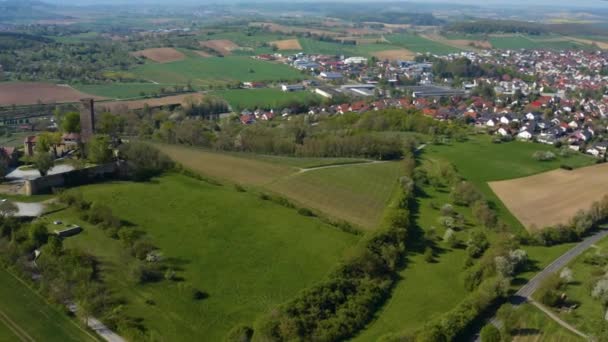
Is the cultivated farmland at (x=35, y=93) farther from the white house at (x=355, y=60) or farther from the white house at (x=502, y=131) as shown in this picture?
the white house at (x=355, y=60)

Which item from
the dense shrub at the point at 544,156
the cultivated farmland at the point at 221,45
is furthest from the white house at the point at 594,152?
the cultivated farmland at the point at 221,45

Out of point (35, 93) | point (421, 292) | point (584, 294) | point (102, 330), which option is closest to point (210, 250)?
point (102, 330)

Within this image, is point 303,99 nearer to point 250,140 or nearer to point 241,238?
point 250,140

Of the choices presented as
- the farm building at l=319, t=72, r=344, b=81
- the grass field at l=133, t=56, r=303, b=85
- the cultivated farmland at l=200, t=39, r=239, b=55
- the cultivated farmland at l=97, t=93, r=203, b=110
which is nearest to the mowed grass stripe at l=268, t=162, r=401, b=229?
the cultivated farmland at l=97, t=93, r=203, b=110

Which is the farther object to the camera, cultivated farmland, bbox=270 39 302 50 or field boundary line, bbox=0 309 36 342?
cultivated farmland, bbox=270 39 302 50

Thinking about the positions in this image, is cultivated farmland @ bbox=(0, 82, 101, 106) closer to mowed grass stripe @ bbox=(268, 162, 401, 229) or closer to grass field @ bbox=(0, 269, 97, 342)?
mowed grass stripe @ bbox=(268, 162, 401, 229)

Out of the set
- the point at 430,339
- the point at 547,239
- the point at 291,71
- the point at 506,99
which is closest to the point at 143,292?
the point at 430,339
